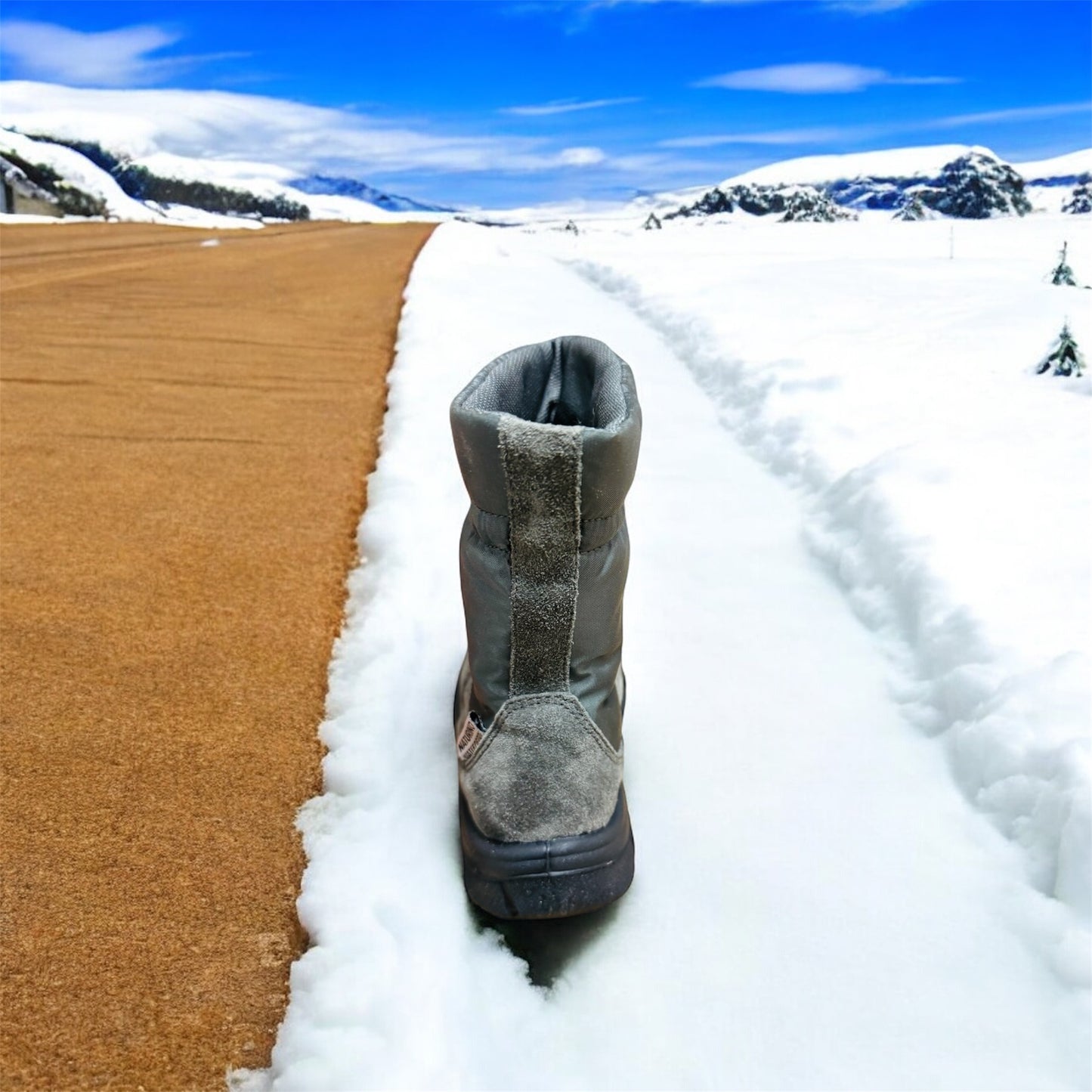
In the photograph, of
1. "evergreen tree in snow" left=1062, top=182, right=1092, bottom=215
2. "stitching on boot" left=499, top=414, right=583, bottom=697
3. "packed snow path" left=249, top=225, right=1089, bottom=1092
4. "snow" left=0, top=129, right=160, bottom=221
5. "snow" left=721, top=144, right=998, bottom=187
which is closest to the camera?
"packed snow path" left=249, top=225, right=1089, bottom=1092

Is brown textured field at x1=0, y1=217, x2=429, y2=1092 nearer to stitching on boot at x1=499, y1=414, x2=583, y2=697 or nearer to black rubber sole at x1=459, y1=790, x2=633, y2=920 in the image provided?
black rubber sole at x1=459, y1=790, x2=633, y2=920

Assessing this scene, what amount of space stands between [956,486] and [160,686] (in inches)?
78.4

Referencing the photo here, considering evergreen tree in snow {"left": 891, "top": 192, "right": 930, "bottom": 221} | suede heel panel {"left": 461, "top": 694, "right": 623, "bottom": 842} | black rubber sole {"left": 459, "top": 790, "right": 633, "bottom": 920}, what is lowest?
black rubber sole {"left": 459, "top": 790, "right": 633, "bottom": 920}

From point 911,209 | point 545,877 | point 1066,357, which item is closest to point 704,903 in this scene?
point 545,877

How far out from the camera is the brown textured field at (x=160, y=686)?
1.12 metres

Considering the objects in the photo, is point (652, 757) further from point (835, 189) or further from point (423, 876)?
point (835, 189)

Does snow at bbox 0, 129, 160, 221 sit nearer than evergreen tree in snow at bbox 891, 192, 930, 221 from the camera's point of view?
No

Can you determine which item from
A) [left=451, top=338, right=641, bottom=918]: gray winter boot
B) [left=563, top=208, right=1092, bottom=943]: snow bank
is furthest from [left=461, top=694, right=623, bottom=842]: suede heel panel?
[left=563, top=208, right=1092, bottom=943]: snow bank

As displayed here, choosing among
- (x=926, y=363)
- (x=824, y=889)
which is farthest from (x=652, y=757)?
(x=926, y=363)

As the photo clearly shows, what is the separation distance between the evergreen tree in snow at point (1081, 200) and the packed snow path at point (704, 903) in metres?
36.5

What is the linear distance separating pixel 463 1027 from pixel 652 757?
24.7 inches

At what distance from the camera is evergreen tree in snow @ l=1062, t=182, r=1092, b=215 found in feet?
109

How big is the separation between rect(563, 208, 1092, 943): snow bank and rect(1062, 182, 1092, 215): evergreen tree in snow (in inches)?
1284

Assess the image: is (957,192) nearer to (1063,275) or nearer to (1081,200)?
(1081,200)
